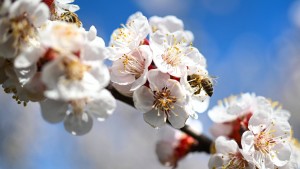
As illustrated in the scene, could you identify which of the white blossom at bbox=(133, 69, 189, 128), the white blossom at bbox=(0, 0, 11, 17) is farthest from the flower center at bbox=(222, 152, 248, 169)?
the white blossom at bbox=(0, 0, 11, 17)

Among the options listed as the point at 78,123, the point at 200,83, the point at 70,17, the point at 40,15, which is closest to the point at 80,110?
the point at 78,123

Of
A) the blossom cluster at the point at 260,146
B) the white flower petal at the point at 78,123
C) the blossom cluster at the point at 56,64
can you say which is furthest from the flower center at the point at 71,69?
the blossom cluster at the point at 260,146

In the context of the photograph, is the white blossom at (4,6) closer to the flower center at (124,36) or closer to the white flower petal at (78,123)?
the white flower petal at (78,123)

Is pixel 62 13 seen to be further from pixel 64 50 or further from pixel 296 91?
pixel 296 91

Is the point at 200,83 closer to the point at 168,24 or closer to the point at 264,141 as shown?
the point at 264,141

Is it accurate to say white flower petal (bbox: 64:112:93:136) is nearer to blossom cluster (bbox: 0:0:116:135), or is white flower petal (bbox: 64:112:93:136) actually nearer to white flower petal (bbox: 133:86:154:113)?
blossom cluster (bbox: 0:0:116:135)

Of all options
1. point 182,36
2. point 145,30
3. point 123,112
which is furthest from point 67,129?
point 123,112
